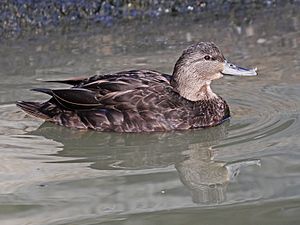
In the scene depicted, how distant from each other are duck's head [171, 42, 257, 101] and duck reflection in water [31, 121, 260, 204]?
451 millimetres

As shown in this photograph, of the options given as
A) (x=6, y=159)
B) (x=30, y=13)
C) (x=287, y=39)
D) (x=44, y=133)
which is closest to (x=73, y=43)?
(x=30, y=13)

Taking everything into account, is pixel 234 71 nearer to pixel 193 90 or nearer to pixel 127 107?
pixel 193 90

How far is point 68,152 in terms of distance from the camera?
288 inches

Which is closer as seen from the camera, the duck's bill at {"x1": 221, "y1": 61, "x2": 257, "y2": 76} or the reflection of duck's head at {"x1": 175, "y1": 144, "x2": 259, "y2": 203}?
the reflection of duck's head at {"x1": 175, "y1": 144, "x2": 259, "y2": 203}

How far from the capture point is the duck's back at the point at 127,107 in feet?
25.8

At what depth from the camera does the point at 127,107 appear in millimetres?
7906

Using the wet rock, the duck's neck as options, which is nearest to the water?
the duck's neck

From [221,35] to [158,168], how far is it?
4496mm

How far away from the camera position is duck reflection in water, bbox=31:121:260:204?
257 inches

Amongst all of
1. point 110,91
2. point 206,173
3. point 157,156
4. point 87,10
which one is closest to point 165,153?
point 157,156

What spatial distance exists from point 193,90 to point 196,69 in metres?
0.18

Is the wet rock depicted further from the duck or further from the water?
the duck

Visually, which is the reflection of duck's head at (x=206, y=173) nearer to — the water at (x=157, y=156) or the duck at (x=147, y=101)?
A: the water at (x=157, y=156)

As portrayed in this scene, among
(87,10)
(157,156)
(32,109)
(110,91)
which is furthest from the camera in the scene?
(87,10)
